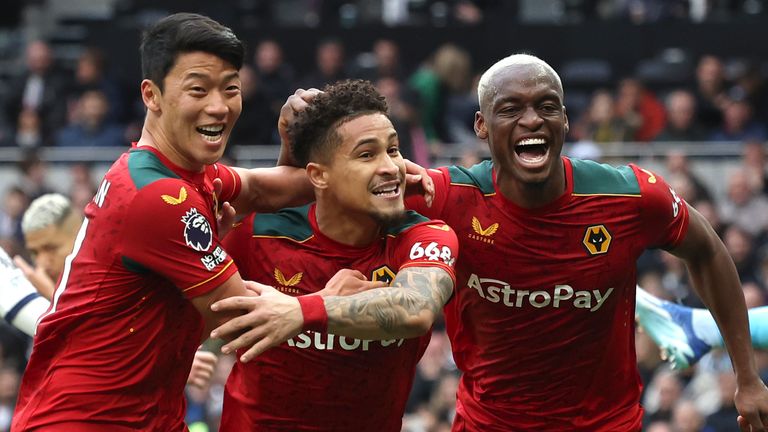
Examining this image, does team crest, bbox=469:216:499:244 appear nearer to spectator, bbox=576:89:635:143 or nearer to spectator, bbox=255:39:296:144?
spectator, bbox=576:89:635:143

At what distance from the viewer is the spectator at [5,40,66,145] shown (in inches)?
638

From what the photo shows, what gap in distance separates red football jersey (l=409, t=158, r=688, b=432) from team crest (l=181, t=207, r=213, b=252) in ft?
4.05

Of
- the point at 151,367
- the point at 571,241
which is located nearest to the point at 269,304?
the point at 151,367

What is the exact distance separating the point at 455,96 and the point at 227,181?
886cm

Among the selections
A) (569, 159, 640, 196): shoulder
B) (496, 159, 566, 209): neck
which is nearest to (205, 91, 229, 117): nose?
(496, 159, 566, 209): neck

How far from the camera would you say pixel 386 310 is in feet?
18.2

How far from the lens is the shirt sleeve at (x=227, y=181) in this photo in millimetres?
6270

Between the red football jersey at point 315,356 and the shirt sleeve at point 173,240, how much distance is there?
69 cm

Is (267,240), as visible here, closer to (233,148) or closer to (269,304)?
(269,304)

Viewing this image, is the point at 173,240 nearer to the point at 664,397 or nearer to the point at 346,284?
the point at 346,284

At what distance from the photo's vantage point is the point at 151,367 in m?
5.65

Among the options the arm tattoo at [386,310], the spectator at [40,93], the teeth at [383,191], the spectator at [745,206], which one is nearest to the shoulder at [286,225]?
the teeth at [383,191]

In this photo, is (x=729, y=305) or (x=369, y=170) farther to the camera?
(x=729, y=305)

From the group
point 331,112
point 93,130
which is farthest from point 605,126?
point 331,112
